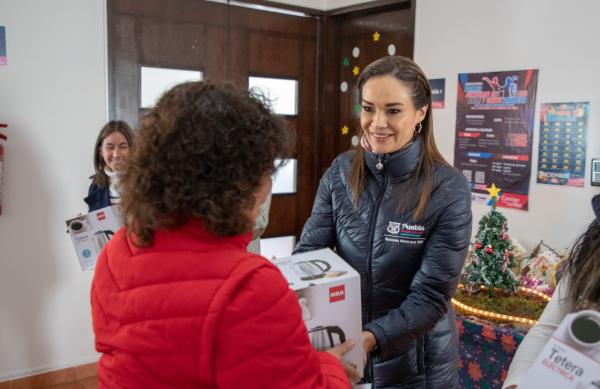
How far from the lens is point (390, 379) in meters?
1.35

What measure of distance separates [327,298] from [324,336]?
0.08m

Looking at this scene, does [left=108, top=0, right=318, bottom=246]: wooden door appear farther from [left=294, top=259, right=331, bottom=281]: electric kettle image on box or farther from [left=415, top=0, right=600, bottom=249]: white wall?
[left=294, top=259, right=331, bottom=281]: electric kettle image on box

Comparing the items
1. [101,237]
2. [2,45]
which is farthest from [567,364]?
[2,45]

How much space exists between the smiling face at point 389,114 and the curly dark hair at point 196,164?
0.67 m

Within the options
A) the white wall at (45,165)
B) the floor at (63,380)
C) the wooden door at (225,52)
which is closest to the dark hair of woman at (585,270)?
the wooden door at (225,52)

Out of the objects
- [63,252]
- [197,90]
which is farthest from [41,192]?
[197,90]

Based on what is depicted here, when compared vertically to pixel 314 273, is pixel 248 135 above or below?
above

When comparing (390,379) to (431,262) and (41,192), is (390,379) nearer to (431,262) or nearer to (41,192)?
(431,262)

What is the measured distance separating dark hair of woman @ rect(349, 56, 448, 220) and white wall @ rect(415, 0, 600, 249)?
1.49 metres

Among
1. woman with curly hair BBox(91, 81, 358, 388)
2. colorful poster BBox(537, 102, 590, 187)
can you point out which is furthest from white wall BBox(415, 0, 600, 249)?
woman with curly hair BBox(91, 81, 358, 388)

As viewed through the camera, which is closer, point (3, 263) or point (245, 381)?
point (245, 381)

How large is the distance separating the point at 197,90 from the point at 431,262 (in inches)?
29.9

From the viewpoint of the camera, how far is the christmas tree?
2.49 metres

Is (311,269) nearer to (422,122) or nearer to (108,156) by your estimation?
(422,122)
